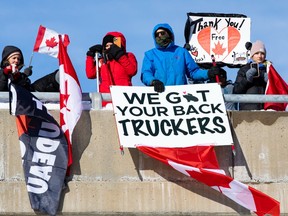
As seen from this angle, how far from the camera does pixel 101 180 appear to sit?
15297 mm

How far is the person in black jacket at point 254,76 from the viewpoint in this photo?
52.9 feet

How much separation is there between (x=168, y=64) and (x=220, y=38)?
351cm

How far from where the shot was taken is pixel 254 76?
1617cm

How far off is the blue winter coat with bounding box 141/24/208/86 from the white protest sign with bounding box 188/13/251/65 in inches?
98.4

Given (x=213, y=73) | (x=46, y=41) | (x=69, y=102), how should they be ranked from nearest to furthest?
(x=69, y=102) → (x=213, y=73) → (x=46, y=41)

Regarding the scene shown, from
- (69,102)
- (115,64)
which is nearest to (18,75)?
(69,102)

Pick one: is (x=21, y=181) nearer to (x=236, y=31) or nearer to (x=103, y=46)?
(x=103, y=46)

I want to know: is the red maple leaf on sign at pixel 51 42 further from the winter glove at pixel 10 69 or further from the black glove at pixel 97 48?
the winter glove at pixel 10 69

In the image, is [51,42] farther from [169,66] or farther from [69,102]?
[169,66]

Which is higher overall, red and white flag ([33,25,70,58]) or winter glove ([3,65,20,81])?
red and white flag ([33,25,70,58])

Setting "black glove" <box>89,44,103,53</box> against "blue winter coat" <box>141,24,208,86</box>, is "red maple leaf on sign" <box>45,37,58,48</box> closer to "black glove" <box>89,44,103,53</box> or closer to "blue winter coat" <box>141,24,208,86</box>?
"black glove" <box>89,44,103,53</box>

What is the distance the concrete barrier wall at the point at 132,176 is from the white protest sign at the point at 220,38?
3145 millimetres

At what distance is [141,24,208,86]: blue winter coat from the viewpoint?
1584cm

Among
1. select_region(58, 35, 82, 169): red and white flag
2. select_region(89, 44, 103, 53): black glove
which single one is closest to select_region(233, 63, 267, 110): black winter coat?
select_region(89, 44, 103, 53): black glove
